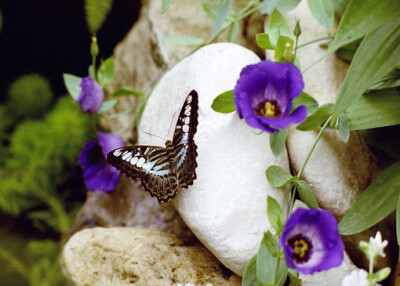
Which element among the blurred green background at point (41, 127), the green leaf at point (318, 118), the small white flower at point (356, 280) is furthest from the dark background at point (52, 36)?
the small white flower at point (356, 280)

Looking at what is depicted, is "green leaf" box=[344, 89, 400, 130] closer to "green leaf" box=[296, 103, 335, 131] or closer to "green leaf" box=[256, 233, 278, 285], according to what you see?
"green leaf" box=[296, 103, 335, 131]

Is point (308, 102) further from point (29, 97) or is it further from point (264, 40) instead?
point (29, 97)

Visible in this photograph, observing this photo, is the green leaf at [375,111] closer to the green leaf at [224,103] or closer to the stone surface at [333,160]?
the stone surface at [333,160]

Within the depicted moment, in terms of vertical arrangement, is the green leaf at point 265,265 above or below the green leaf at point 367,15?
below

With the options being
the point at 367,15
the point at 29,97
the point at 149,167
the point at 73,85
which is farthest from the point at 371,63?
the point at 29,97

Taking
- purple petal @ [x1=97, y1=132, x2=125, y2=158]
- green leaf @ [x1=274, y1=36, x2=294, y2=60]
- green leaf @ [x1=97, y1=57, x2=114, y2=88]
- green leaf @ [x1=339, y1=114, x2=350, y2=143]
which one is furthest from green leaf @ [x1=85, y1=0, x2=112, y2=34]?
green leaf @ [x1=339, y1=114, x2=350, y2=143]

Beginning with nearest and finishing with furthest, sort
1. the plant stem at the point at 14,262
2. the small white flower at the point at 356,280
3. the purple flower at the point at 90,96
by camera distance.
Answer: the small white flower at the point at 356,280
the purple flower at the point at 90,96
the plant stem at the point at 14,262
